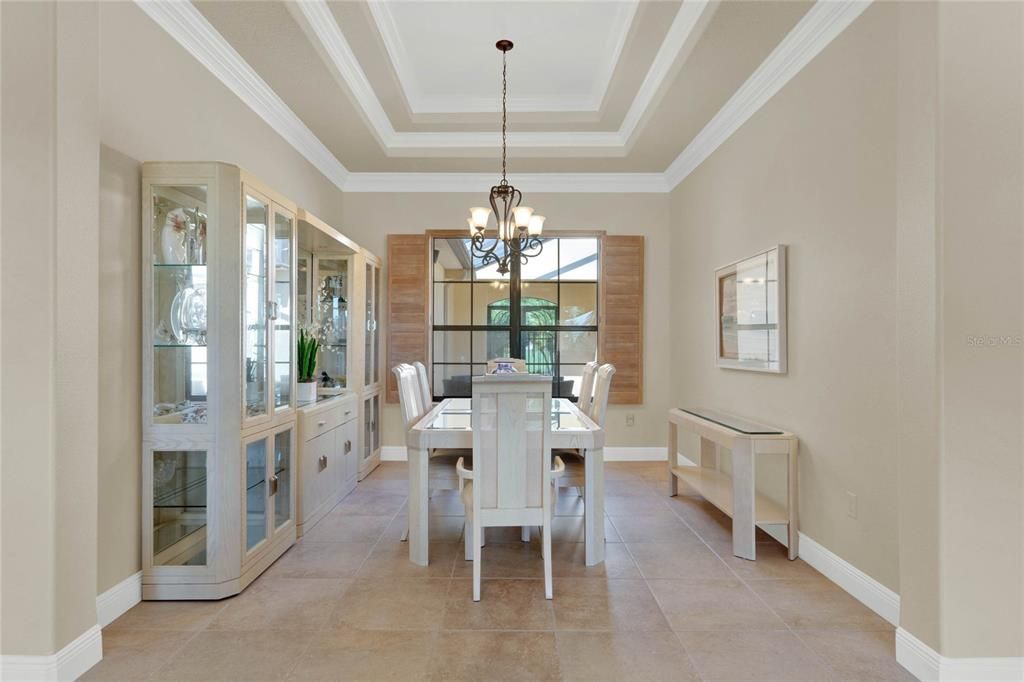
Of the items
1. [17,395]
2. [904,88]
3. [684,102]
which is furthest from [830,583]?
[17,395]

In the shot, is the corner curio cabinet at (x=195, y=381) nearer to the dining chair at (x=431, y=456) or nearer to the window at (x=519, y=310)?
the dining chair at (x=431, y=456)

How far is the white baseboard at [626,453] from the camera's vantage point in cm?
528

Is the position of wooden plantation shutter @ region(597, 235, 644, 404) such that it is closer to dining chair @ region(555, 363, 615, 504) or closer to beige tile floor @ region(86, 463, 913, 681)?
dining chair @ region(555, 363, 615, 504)

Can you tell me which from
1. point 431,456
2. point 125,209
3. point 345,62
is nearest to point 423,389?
point 431,456

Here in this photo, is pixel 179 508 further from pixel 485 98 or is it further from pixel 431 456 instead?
pixel 485 98

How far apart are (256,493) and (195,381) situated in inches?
26.8

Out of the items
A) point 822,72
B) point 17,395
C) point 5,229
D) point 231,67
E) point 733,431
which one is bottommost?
point 733,431

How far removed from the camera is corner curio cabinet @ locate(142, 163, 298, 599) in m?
2.44

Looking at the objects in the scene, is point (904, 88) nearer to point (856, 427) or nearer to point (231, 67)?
point (856, 427)

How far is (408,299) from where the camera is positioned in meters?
5.25

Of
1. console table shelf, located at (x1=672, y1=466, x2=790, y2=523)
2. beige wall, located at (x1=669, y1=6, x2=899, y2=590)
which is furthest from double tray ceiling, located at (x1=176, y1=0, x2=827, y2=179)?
console table shelf, located at (x1=672, y1=466, x2=790, y2=523)

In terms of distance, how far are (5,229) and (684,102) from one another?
148 inches

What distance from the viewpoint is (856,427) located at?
2484 mm

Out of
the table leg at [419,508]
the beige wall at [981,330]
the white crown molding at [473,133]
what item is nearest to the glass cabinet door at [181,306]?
→ the table leg at [419,508]
